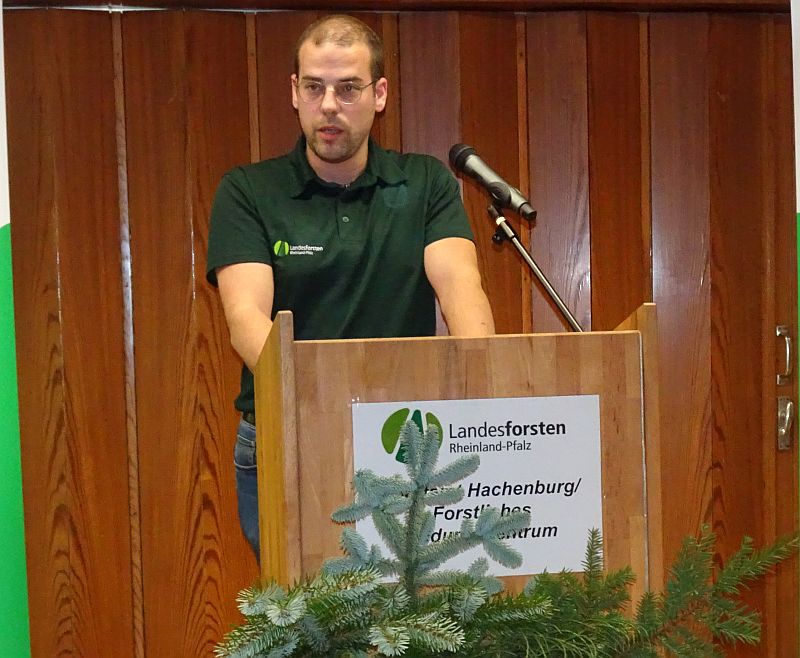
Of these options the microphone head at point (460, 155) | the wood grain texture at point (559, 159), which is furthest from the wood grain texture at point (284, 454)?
the wood grain texture at point (559, 159)

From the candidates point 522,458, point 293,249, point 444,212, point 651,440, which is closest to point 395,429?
point 522,458

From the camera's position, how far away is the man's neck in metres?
2.05

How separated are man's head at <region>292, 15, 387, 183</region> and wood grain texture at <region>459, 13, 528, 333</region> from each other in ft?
2.92

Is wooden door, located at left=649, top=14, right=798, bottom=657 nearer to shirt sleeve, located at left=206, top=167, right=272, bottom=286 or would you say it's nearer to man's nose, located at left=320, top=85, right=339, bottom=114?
man's nose, located at left=320, top=85, right=339, bottom=114

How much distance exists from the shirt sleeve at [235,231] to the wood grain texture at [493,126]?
1022mm

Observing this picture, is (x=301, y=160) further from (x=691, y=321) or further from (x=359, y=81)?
Answer: (x=691, y=321)

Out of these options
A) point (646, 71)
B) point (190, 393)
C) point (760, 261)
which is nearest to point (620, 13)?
point (646, 71)

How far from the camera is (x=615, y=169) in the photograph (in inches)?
116

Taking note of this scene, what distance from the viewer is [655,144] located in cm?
297

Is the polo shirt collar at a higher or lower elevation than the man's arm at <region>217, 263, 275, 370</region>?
higher

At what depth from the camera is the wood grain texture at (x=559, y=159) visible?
292 cm

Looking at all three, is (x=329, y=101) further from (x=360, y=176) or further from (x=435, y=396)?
(x=435, y=396)

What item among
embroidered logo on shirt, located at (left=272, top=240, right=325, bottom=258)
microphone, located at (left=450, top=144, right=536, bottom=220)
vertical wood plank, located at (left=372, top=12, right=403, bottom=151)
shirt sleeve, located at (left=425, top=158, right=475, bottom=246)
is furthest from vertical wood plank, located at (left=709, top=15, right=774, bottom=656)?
embroidered logo on shirt, located at (left=272, top=240, right=325, bottom=258)

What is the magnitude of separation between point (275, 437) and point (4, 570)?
1.71 meters
